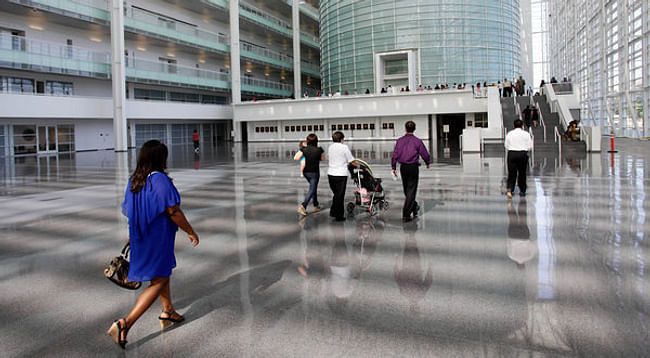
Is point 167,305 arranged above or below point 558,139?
below

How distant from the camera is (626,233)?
280 inches

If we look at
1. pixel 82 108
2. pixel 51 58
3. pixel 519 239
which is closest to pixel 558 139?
pixel 519 239

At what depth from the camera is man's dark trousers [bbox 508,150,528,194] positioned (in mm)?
10492

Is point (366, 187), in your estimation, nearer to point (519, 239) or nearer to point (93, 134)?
point (519, 239)

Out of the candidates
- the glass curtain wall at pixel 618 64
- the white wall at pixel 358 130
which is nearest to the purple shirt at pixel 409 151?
the glass curtain wall at pixel 618 64

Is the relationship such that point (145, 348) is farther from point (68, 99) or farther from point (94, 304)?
point (68, 99)

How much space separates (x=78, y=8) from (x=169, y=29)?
29.0 ft

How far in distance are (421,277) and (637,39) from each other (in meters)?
34.8

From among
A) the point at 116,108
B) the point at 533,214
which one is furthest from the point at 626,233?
the point at 116,108

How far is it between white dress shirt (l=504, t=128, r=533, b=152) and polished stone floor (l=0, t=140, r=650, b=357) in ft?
3.78

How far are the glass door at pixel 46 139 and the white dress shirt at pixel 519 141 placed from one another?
35810 millimetres

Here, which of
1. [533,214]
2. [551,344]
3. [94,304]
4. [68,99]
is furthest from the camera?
[68,99]

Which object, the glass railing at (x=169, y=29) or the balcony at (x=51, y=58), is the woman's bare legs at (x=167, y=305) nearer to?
the balcony at (x=51, y=58)

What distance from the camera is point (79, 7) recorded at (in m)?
34.8
